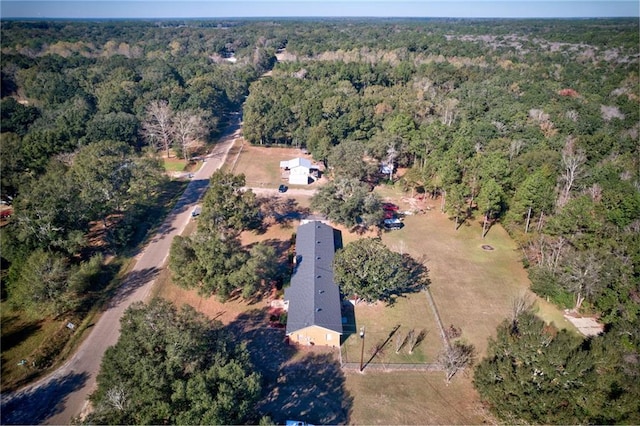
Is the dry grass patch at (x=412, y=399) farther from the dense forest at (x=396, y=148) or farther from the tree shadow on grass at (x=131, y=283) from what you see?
the tree shadow on grass at (x=131, y=283)

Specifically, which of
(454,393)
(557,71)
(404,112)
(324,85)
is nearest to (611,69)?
(557,71)

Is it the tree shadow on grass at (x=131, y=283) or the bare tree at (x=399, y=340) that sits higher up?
the tree shadow on grass at (x=131, y=283)

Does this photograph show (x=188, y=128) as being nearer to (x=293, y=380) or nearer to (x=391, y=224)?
(x=391, y=224)

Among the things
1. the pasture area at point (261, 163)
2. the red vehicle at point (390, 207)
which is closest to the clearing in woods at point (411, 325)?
the red vehicle at point (390, 207)

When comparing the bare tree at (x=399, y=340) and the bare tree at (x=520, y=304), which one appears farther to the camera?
the bare tree at (x=520, y=304)

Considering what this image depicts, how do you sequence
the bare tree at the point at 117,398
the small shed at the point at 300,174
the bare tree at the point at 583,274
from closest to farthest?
the bare tree at the point at 117,398
the bare tree at the point at 583,274
the small shed at the point at 300,174

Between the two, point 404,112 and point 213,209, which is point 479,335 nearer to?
point 213,209
